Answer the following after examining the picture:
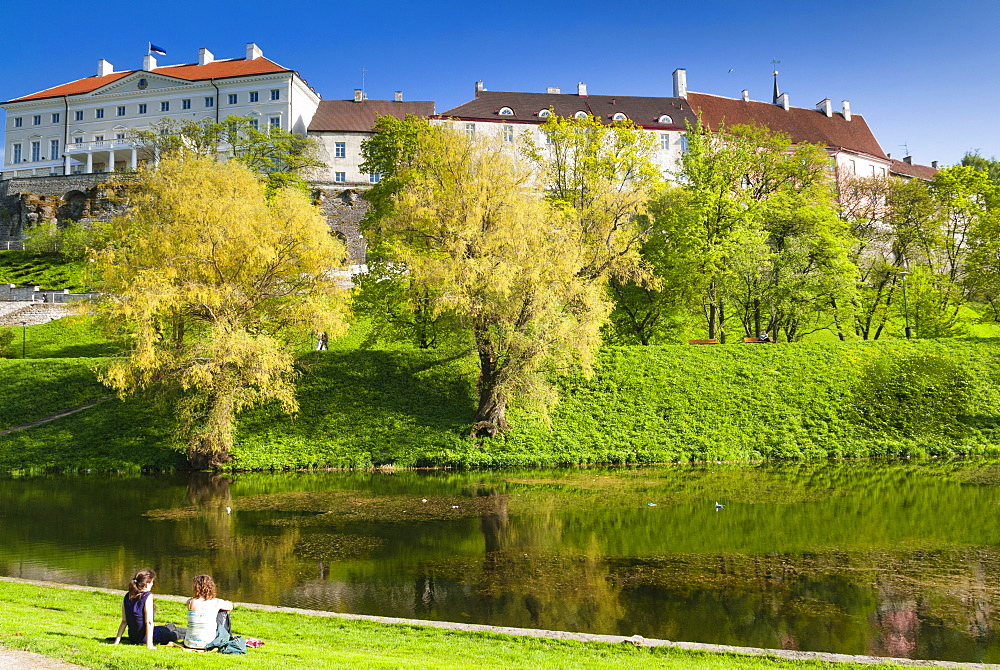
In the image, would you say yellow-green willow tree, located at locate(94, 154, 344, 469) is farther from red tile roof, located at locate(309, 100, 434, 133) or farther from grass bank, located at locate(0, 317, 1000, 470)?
red tile roof, located at locate(309, 100, 434, 133)

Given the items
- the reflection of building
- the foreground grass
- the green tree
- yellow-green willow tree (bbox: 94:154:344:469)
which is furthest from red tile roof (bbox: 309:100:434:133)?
the foreground grass

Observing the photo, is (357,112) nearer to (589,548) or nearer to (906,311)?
(906,311)

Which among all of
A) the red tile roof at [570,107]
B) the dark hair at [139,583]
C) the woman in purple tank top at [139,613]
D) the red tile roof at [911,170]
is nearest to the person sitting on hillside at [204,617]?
the woman in purple tank top at [139,613]

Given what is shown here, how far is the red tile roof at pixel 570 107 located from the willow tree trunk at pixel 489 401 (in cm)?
5056

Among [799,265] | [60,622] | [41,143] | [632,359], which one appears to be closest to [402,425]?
[632,359]

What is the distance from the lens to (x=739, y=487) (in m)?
23.0

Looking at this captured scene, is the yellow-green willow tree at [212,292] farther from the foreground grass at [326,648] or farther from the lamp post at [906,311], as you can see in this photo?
the lamp post at [906,311]

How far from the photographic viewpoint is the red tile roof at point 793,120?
84.7 metres

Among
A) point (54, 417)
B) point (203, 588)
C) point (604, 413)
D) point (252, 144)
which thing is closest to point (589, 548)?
point (203, 588)

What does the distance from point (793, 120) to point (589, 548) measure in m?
84.6

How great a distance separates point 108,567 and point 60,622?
16.5ft

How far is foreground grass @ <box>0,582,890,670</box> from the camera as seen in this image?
8297 mm

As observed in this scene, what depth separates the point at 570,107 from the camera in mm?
79812

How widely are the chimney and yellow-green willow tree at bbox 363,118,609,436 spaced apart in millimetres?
62334
